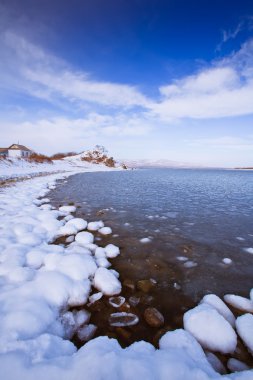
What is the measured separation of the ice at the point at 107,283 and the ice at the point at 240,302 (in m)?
2.25

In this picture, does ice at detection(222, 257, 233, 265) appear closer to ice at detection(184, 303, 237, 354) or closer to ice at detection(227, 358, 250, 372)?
ice at detection(184, 303, 237, 354)

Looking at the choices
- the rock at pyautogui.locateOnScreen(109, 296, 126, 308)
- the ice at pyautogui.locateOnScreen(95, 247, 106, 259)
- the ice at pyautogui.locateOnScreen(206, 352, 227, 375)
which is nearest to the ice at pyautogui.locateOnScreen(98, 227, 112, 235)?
the ice at pyautogui.locateOnScreen(95, 247, 106, 259)

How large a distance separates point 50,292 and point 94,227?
4.26 m

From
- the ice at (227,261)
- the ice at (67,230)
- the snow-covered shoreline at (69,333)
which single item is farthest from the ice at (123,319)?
the ice at (67,230)

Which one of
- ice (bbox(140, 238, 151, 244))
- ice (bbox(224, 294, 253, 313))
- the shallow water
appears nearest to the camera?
ice (bbox(224, 294, 253, 313))

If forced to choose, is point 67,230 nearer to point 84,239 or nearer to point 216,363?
point 84,239

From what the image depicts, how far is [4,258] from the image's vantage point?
15.5 feet

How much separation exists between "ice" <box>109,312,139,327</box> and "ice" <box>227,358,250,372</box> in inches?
56.7

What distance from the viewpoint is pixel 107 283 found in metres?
4.14

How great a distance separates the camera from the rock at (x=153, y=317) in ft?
11.1

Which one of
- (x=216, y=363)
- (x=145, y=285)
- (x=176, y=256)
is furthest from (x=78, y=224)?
(x=216, y=363)

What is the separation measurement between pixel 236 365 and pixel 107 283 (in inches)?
96.0

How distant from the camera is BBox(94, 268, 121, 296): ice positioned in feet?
13.3

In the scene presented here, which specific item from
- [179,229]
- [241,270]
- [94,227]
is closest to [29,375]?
[241,270]
